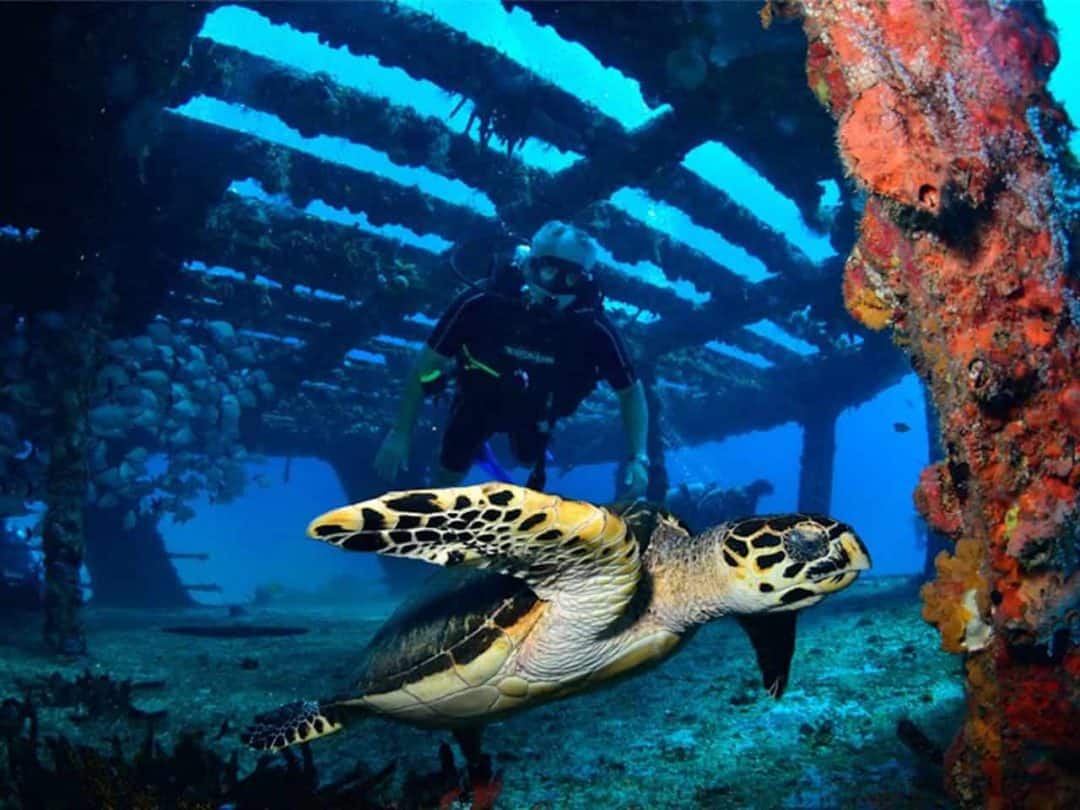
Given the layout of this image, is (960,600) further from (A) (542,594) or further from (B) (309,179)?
(B) (309,179)

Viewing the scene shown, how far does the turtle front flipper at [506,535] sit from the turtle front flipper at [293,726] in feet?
4.94

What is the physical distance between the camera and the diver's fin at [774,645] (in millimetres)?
3274

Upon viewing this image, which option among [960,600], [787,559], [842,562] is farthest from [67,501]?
[960,600]

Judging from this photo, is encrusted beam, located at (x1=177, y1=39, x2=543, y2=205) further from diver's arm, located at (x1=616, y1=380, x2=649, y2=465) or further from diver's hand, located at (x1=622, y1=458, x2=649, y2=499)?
diver's hand, located at (x1=622, y1=458, x2=649, y2=499)

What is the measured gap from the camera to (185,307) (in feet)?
35.4

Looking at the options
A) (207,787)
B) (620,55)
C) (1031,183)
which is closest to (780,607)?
(1031,183)

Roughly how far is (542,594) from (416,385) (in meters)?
3.90

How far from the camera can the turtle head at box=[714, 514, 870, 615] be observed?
254 cm

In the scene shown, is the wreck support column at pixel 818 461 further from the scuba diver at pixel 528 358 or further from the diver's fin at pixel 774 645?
the diver's fin at pixel 774 645

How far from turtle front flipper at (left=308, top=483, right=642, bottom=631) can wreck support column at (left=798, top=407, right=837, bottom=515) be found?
13.0 metres

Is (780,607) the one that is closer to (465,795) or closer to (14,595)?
(465,795)

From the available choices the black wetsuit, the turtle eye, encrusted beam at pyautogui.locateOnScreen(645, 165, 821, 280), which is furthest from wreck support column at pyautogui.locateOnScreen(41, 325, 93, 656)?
encrusted beam at pyautogui.locateOnScreen(645, 165, 821, 280)

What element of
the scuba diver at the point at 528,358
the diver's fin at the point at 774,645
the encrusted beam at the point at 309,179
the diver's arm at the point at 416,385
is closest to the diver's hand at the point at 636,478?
the scuba diver at the point at 528,358

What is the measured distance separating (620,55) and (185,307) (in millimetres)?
8352
